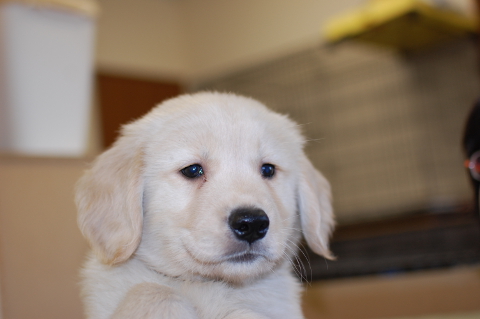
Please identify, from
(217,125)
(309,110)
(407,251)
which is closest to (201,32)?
(309,110)

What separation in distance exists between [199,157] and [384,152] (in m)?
3.97

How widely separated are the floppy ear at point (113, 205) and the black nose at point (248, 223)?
299mm

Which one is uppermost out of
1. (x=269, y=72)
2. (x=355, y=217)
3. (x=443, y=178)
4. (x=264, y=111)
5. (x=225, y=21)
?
(x=225, y=21)

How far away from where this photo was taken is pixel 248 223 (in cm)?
133

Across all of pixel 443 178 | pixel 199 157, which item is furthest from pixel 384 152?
pixel 199 157

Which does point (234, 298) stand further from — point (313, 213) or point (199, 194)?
point (313, 213)

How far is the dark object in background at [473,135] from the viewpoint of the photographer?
5.98 ft

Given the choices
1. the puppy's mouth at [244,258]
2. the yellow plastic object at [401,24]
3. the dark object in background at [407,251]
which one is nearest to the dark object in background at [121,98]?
the yellow plastic object at [401,24]

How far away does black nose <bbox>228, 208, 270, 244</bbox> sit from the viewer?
1.33 metres

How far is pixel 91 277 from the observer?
152 cm

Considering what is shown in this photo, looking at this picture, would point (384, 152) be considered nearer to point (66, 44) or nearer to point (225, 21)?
point (225, 21)

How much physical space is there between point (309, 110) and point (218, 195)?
4414mm

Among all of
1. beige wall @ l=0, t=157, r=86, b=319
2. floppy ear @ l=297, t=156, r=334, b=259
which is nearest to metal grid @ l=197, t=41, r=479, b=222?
floppy ear @ l=297, t=156, r=334, b=259

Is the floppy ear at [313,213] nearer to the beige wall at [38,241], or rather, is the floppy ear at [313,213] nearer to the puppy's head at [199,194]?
the puppy's head at [199,194]
